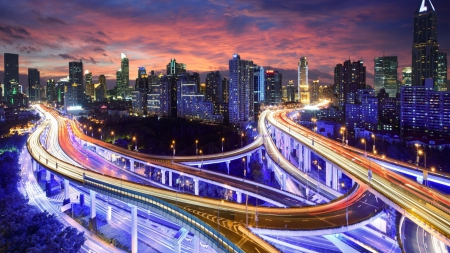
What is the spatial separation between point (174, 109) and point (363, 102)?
53401mm

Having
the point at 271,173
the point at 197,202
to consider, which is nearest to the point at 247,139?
the point at 271,173

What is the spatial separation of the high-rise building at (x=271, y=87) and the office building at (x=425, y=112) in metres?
77.5

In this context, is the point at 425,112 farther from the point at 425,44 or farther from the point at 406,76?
the point at 406,76

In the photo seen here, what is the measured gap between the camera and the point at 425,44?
94.5m

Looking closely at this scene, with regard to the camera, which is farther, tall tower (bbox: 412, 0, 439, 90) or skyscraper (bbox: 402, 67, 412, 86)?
skyscraper (bbox: 402, 67, 412, 86)

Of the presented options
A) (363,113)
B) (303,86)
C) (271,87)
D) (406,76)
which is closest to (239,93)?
(363,113)

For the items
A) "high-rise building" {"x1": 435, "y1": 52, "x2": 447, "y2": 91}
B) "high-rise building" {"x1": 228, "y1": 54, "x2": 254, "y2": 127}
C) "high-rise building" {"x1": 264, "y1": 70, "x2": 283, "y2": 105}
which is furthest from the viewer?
"high-rise building" {"x1": 264, "y1": 70, "x2": 283, "y2": 105}

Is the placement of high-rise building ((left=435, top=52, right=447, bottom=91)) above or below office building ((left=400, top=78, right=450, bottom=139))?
above

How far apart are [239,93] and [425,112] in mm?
40107

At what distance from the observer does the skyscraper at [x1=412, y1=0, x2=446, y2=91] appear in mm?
92000

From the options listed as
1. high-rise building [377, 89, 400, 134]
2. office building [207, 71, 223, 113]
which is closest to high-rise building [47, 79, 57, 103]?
office building [207, 71, 223, 113]

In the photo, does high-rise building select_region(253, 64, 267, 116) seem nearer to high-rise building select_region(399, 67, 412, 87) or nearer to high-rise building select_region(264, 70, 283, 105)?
high-rise building select_region(264, 70, 283, 105)

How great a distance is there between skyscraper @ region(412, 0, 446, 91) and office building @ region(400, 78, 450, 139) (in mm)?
38904

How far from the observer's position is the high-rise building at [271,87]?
450ft
